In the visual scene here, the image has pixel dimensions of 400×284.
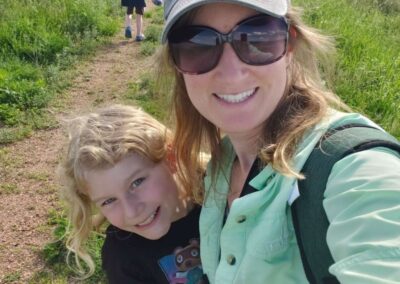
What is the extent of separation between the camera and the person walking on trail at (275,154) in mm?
979

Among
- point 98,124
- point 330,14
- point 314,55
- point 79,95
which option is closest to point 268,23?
point 314,55

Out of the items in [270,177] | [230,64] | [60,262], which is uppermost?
[230,64]

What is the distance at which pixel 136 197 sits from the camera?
6.48 feet

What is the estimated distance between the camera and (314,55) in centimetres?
166

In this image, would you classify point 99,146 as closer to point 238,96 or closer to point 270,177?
point 238,96

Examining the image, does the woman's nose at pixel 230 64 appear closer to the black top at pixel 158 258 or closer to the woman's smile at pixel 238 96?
the woman's smile at pixel 238 96

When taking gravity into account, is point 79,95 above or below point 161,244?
below

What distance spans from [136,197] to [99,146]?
26 cm

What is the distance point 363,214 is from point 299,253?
25 centimetres

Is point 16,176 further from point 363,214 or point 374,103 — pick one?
point 363,214

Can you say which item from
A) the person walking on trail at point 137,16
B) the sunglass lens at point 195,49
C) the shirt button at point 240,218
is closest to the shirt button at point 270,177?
the shirt button at point 240,218

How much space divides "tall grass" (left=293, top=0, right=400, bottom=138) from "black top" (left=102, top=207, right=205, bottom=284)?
8.02ft

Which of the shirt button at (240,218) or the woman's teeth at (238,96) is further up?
the woman's teeth at (238,96)

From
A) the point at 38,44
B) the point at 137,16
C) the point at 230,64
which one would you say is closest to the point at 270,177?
the point at 230,64
